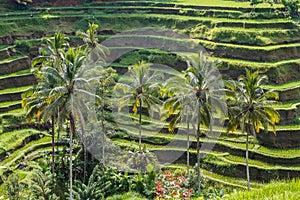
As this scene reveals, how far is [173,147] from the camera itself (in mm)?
27734

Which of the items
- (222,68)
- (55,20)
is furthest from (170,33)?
(55,20)

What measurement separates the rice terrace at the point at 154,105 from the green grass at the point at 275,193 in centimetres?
3

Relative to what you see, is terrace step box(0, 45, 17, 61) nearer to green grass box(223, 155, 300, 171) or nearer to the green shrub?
the green shrub

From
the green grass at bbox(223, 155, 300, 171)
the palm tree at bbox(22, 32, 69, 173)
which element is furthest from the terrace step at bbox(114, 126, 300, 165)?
the palm tree at bbox(22, 32, 69, 173)

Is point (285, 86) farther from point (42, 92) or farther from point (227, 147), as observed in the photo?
point (42, 92)

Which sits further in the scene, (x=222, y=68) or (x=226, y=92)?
(x=222, y=68)

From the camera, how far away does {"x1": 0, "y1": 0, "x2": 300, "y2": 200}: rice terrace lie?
20531mm

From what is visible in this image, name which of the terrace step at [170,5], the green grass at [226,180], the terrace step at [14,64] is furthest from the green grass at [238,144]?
the terrace step at [170,5]

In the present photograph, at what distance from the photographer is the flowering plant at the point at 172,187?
21859mm

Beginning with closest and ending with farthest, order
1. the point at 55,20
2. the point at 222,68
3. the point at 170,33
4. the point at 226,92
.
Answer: the point at 226,92 → the point at 222,68 → the point at 170,33 → the point at 55,20

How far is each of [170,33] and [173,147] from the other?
1507 cm

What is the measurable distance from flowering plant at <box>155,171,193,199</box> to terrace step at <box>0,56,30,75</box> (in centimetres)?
1717

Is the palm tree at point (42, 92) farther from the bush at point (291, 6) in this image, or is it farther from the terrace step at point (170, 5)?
the bush at point (291, 6)

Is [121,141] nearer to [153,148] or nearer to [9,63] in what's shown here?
[153,148]
